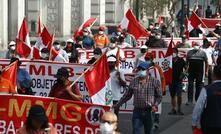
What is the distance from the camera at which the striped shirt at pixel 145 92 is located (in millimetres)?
11836

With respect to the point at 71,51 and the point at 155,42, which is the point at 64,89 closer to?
the point at 71,51

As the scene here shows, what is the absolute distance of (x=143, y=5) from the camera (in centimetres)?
4544

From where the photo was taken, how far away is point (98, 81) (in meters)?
12.1

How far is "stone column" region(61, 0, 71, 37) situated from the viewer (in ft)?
140

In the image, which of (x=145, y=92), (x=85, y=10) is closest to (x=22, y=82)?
(x=145, y=92)

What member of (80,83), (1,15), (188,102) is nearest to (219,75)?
(80,83)

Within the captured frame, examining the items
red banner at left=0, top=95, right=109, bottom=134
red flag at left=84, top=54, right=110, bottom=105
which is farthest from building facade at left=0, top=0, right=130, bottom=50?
red banner at left=0, top=95, right=109, bottom=134

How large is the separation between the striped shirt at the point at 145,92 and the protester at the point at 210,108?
102 inches

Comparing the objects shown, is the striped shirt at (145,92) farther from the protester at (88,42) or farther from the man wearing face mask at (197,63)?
the protester at (88,42)

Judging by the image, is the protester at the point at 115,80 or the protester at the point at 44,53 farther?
the protester at the point at 44,53

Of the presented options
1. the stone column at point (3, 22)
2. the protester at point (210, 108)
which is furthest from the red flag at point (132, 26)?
the protester at point (210, 108)

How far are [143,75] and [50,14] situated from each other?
31.7m

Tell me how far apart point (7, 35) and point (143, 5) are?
10453 mm

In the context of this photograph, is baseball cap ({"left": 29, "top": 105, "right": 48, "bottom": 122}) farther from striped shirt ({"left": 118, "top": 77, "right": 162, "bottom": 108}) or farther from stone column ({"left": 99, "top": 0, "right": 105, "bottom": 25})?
stone column ({"left": 99, "top": 0, "right": 105, "bottom": 25})
